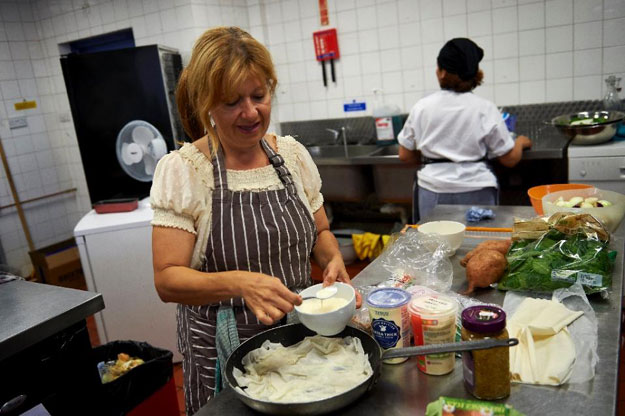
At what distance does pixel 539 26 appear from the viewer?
3.57 meters

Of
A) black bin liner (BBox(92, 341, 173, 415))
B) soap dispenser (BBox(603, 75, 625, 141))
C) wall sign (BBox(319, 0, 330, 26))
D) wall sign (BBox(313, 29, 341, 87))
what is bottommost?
black bin liner (BBox(92, 341, 173, 415))

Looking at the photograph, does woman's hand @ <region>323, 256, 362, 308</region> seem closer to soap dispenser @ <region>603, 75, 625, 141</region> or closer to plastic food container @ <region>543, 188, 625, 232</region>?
plastic food container @ <region>543, 188, 625, 232</region>

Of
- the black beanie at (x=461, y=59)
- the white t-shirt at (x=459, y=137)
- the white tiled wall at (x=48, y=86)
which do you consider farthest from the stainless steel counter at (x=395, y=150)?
the white tiled wall at (x=48, y=86)

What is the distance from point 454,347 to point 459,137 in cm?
201

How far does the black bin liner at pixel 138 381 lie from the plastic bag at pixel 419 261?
3.97ft

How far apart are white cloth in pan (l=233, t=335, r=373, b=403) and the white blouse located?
0.40 meters

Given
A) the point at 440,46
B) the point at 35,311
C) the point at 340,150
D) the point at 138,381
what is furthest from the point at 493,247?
the point at 340,150

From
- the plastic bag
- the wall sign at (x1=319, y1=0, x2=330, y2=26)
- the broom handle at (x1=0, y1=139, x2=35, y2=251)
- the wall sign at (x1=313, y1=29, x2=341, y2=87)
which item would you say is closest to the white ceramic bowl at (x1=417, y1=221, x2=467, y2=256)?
the plastic bag

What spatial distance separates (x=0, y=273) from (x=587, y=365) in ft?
6.90

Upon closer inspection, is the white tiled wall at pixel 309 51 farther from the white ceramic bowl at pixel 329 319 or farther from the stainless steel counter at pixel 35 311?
the white ceramic bowl at pixel 329 319

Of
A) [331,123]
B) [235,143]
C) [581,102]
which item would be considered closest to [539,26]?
[581,102]

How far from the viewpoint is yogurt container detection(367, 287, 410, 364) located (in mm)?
1140

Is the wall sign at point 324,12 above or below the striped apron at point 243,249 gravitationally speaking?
above

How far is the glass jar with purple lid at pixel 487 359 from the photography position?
99 centimetres
